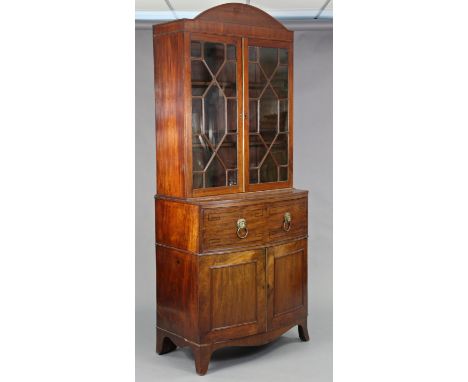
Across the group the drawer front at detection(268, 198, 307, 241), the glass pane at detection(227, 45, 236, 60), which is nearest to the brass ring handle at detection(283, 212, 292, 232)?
the drawer front at detection(268, 198, 307, 241)

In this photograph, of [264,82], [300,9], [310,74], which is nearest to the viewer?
[264,82]

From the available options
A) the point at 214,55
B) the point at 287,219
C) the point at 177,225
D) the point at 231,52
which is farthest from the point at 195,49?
the point at 287,219

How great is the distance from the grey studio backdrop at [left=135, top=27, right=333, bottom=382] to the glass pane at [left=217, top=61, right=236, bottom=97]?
1485 millimetres

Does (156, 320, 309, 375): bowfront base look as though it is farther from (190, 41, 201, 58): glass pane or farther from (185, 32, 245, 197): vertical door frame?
(190, 41, 201, 58): glass pane

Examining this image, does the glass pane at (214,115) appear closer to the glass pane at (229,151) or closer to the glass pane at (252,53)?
the glass pane at (229,151)

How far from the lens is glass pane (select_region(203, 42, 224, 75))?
3.66 meters

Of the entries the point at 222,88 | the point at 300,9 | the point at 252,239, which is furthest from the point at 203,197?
the point at 300,9

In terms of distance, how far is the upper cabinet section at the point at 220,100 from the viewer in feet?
11.9

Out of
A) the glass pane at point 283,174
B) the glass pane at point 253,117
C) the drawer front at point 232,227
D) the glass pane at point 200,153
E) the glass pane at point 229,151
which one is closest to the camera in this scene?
the drawer front at point 232,227

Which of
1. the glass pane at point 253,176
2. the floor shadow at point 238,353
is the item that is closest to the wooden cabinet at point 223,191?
the glass pane at point 253,176

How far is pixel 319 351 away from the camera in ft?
13.4

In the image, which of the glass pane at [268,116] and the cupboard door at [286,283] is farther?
the glass pane at [268,116]

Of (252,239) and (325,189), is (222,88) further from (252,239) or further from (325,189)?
(325,189)
